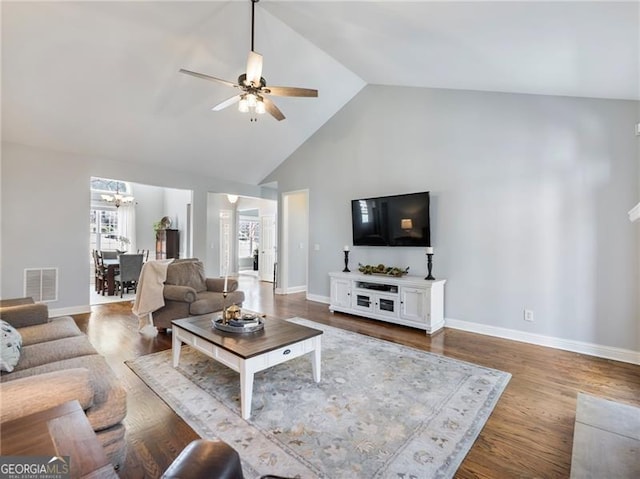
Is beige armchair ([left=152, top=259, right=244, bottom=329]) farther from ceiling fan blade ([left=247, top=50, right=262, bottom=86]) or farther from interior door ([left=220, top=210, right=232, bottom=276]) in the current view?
interior door ([left=220, top=210, right=232, bottom=276])

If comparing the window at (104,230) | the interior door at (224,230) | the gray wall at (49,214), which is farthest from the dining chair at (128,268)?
the window at (104,230)

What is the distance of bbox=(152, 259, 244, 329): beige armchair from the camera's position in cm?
381

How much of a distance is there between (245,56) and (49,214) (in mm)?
3978

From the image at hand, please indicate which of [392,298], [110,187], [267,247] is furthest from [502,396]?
[110,187]

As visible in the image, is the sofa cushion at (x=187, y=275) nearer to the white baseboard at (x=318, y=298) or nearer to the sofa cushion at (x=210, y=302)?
the sofa cushion at (x=210, y=302)

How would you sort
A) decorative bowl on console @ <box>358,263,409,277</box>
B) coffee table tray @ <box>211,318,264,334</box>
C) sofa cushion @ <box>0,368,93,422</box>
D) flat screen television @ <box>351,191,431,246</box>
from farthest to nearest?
decorative bowl on console @ <box>358,263,409,277</box>, flat screen television @ <box>351,191,431,246</box>, coffee table tray @ <box>211,318,264,334</box>, sofa cushion @ <box>0,368,93,422</box>

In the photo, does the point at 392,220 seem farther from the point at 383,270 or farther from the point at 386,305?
the point at 386,305

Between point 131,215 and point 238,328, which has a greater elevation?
point 131,215

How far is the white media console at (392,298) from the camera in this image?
163 inches

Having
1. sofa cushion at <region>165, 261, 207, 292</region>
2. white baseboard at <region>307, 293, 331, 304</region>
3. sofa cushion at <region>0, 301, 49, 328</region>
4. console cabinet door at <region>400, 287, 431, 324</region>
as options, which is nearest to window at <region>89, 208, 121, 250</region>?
sofa cushion at <region>165, 261, 207, 292</region>

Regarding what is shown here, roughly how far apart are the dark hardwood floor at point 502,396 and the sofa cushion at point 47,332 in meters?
0.64

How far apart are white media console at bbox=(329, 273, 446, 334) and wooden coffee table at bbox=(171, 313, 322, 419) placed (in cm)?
A: 206

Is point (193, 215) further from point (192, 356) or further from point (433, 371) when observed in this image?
point (433, 371)

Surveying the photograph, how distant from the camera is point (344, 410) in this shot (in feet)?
7.41
